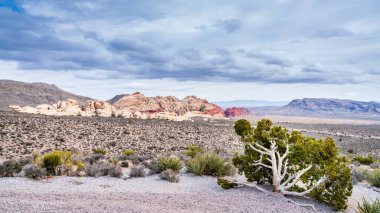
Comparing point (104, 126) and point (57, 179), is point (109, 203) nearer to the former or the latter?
point (57, 179)

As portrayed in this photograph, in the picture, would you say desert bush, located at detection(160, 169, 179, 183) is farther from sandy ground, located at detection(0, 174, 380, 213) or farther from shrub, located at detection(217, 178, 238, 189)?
shrub, located at detection(217, 178, 238, 189)

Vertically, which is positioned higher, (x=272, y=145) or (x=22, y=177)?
(x=272, y=145)

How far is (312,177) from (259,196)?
6.63 ft

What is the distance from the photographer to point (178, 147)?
1309 inches

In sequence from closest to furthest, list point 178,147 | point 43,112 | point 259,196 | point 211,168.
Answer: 1. point 259,196
2. point 211,168
3. point 178,147
4. point 43,112

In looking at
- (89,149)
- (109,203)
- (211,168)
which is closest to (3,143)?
(89,149)

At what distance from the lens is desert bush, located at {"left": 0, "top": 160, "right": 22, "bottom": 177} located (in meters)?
13.6

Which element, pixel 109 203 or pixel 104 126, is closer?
pixel 109 203

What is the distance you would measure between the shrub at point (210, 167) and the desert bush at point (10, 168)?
22.6ft

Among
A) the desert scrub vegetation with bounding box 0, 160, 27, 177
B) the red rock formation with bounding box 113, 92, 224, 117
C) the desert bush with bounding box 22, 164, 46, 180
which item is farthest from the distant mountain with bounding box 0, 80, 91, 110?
the desert bush with bounding box 22, 164, 46, 180

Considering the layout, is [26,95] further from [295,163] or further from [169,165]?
[295,163]

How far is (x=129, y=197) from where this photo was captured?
10438mm

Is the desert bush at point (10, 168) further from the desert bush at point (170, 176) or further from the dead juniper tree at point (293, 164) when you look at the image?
the dead juniper tree at point (293, 164)

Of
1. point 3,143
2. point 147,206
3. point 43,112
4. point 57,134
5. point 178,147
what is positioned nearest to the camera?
point 147,206
